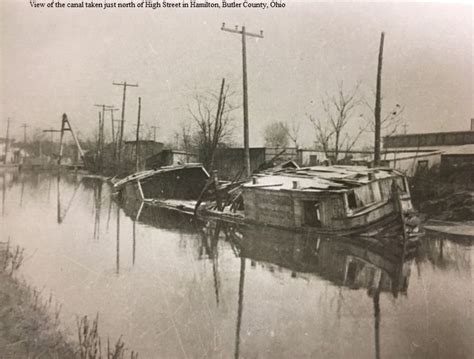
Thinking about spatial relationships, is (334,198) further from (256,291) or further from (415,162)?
(415,162)

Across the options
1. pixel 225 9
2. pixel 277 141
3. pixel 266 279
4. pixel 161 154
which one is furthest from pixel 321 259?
pixel 161 154

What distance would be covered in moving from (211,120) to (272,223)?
4.86 meters

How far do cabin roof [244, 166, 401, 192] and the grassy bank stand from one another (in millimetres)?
5628

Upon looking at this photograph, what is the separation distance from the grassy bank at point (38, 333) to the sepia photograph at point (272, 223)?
0.9 inches

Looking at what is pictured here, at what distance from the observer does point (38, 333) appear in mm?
4629

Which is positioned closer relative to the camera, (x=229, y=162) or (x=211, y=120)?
(x=211, y=120)

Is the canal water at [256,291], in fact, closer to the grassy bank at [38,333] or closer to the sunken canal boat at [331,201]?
the grassy bank at [38,333]

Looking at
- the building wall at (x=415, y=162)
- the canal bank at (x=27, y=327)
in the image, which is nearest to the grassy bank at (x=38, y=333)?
the canal bank at (x=27, y=327)

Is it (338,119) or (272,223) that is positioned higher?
(338,119)

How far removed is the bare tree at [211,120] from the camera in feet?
35.3

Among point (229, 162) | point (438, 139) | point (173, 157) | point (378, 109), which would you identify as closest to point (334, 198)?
point (378, 109)

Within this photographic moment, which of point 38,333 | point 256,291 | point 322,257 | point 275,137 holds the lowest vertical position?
point 38,333

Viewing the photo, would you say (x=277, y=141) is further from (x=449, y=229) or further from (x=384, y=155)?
(x=449, y=229)

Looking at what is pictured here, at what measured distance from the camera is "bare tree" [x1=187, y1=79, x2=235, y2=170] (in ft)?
35.3
